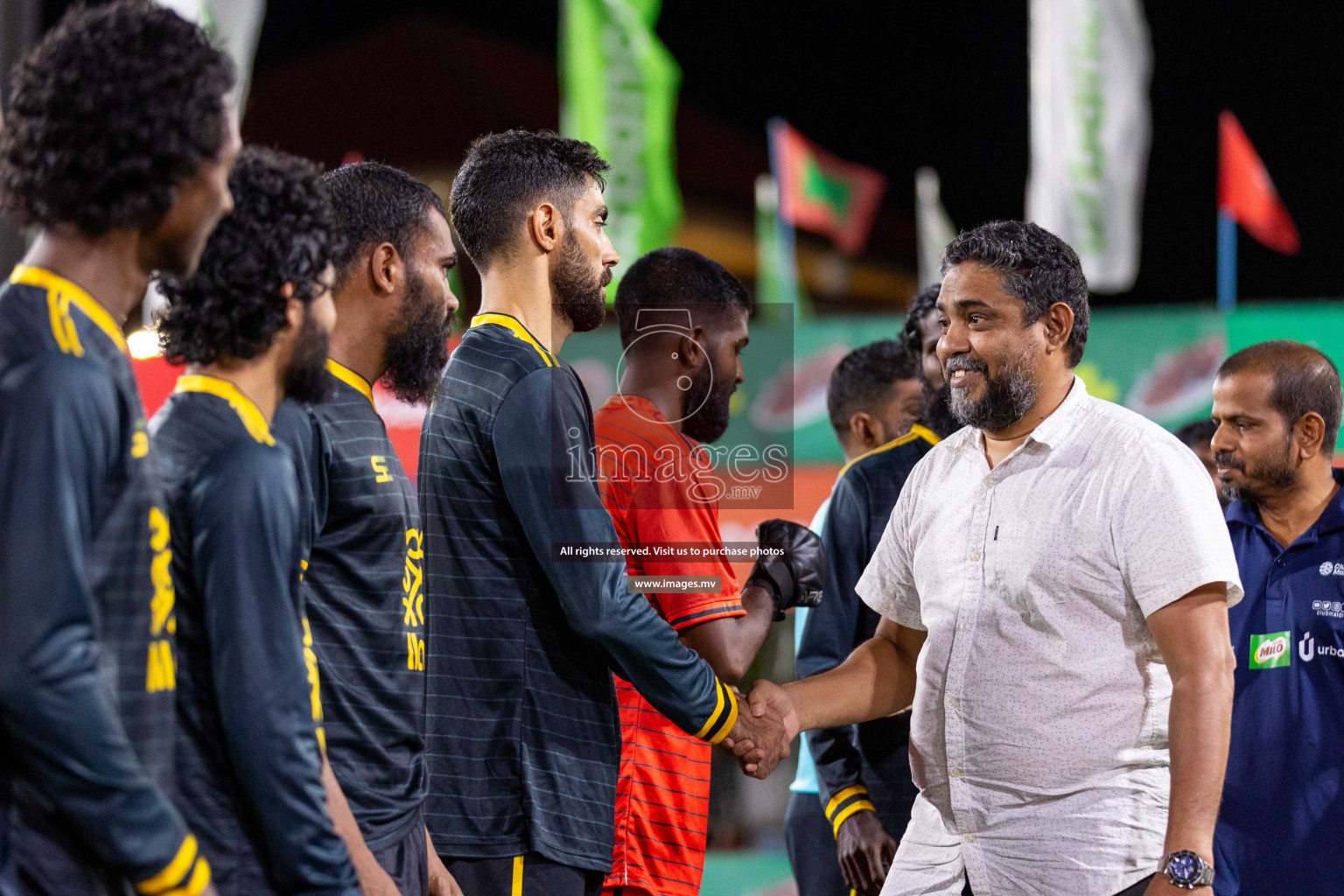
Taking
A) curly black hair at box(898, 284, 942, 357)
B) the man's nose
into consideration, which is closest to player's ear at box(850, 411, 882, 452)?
curly black hair at box(898, 284, 942, 357)

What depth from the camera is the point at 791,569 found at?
3070mm

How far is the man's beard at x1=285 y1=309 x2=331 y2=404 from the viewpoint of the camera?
6.05 ft

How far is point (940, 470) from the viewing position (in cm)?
280

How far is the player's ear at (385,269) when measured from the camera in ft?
7.70

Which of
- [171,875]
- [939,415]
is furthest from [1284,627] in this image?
[171,875]

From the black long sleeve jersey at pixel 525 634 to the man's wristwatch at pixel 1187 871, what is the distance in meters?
0.90

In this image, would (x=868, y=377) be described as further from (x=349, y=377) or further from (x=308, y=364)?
(x=308, y=364)

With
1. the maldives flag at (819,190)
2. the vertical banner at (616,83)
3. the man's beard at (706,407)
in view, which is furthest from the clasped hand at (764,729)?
the maldives flag at (819,190)

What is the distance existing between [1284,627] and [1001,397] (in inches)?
51.5

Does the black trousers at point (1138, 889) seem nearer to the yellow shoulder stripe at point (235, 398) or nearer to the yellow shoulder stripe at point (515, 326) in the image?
the yellow shoulder stripe at point (515, 326)

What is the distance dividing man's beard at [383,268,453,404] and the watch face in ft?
5.27

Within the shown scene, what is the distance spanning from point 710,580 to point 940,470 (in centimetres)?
58

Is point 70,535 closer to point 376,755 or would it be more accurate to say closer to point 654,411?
point 376,755

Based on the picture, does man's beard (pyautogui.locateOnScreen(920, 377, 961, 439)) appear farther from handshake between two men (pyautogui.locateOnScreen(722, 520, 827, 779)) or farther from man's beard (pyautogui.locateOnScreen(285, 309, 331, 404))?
man's beard (pyautogui.locateOnScreen(285, 309, 331, 404))
